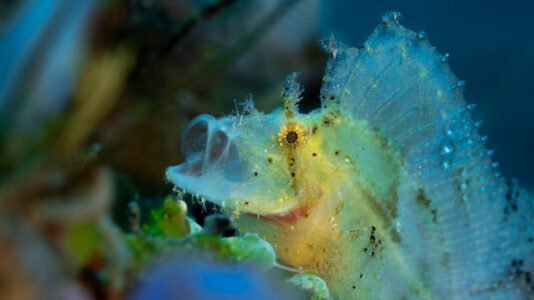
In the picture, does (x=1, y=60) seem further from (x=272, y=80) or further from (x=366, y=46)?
(x=272, y=80)

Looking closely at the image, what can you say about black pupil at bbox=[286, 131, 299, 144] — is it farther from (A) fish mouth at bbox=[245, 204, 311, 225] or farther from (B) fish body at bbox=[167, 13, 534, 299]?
(A) fish mouth at bbox=[245, 204, 311, 225]

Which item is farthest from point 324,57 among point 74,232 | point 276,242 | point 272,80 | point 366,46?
point 74,232

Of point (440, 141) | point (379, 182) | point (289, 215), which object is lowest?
point (289, 215)

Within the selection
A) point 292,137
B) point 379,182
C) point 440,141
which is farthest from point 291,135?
point 440,141

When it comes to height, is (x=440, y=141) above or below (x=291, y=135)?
above

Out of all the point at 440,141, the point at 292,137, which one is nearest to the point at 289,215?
the point at 292,137

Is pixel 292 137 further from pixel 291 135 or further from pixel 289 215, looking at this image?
pixel 289 215

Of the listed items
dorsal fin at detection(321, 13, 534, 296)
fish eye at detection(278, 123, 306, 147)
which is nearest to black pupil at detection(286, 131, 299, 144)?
fish eye at detection(278, 123, 306, 147)
